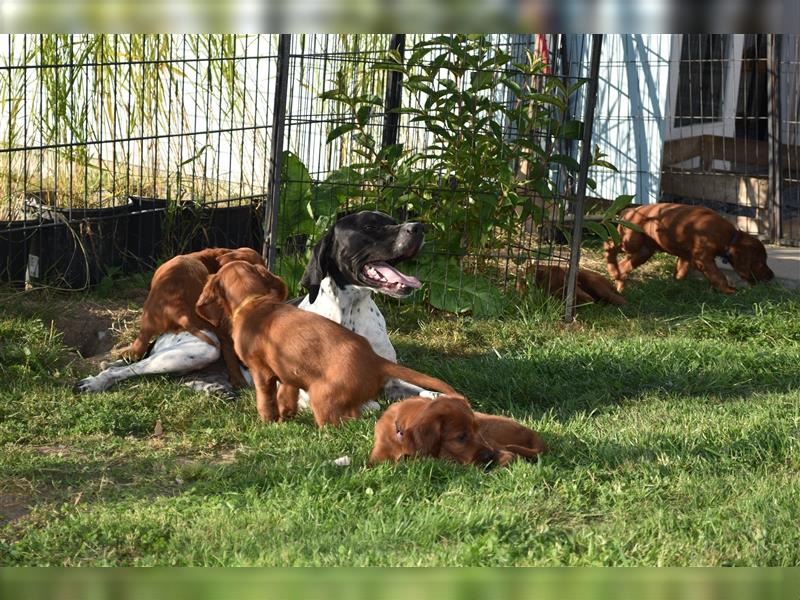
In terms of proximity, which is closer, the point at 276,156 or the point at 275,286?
the point at 275,286

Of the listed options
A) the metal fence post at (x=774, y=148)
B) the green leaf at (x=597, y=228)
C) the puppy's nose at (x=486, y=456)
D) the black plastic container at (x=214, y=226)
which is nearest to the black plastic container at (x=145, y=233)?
the black plastic container at (x=214, y=226)

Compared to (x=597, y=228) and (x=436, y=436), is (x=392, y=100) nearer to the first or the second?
(x=597, y=228)

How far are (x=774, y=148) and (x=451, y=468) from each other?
7.79 m

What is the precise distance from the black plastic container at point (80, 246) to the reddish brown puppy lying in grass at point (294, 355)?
2.47 meters

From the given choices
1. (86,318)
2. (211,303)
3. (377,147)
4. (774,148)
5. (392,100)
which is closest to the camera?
(211,303)

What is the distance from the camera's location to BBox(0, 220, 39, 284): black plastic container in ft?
24.6

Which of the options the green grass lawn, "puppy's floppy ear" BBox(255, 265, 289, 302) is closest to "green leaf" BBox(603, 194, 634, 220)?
the green grass lawn

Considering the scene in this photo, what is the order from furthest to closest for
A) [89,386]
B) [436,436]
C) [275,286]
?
1. [89,386]
2. [275,286]
3. [436,436]

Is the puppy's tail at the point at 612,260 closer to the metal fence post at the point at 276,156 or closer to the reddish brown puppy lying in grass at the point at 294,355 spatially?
the metal fence post at the point at 276,156

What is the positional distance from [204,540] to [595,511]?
1.47 meters

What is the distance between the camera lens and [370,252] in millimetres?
5957

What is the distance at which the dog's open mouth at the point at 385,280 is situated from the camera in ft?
19.6

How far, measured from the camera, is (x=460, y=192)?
7812 mm

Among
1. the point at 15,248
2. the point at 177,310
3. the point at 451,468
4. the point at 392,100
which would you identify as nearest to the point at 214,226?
the point at 15,248
